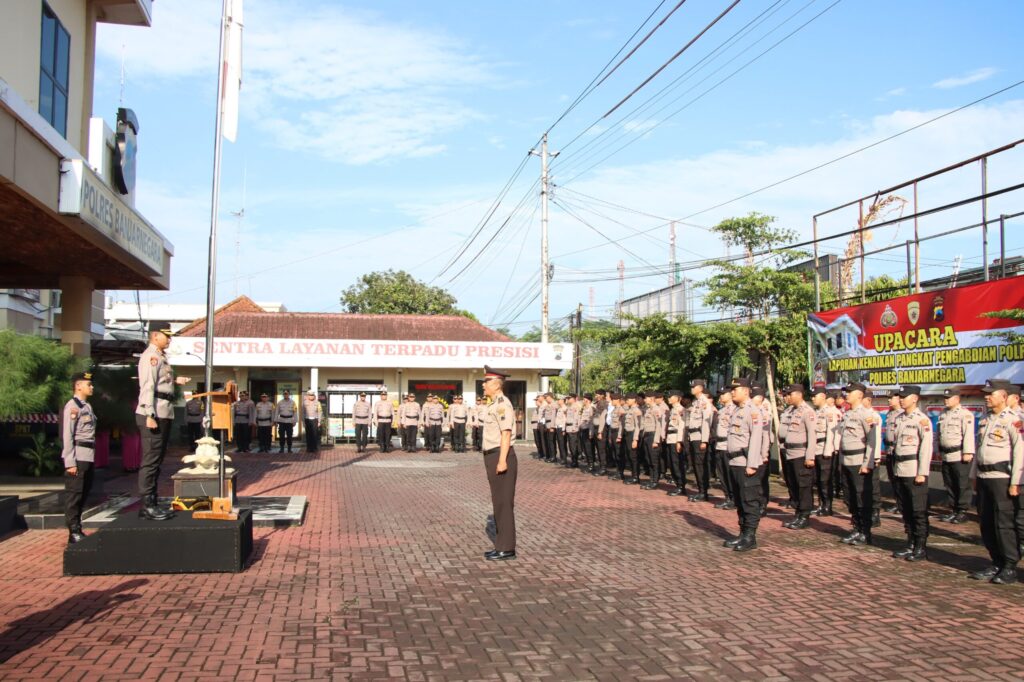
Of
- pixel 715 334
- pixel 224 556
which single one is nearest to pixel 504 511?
pixel 224 556

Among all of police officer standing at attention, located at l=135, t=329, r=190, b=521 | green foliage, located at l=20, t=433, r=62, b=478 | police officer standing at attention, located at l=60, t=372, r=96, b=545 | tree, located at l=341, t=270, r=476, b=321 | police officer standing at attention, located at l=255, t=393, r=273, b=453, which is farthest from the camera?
tree, located at l=341, t=270, r=476, b=321

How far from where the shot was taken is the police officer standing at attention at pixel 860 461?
9.20 metres

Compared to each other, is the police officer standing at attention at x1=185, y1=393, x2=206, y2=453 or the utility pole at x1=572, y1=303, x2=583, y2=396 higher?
the utility pole at x1=572, y1=303, x2=583, y2=396

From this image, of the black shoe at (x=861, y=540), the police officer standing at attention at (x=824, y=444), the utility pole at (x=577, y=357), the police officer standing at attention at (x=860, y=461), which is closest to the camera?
the police officer standing at attention at (x=860, y=461)

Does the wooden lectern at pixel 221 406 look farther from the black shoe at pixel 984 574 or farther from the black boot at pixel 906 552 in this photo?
the black shoe at pixel 984 574

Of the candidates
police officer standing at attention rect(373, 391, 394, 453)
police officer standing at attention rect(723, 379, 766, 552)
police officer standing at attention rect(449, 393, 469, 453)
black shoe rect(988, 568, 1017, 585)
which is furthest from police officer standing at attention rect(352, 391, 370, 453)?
black shoe rect(988, 568, 1017, 585)

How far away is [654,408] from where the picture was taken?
15172 millimetres

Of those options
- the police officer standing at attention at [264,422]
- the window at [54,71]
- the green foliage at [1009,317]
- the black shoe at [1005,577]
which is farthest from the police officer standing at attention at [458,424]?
the black shoe at [1005,577]

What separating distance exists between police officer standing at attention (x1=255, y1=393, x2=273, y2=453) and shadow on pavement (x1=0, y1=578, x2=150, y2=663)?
1649 centimetres

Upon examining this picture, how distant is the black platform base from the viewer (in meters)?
7.06

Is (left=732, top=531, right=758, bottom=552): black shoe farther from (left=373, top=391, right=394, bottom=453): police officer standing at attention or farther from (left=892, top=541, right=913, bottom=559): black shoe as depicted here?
(left=373, top=391, right=394, bottom=453): police officer standing at attention

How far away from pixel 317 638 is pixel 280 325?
26.1 metres

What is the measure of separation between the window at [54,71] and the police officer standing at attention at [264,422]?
38.6ft

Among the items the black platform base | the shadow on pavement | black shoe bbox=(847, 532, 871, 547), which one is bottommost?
the shadow on pavement
